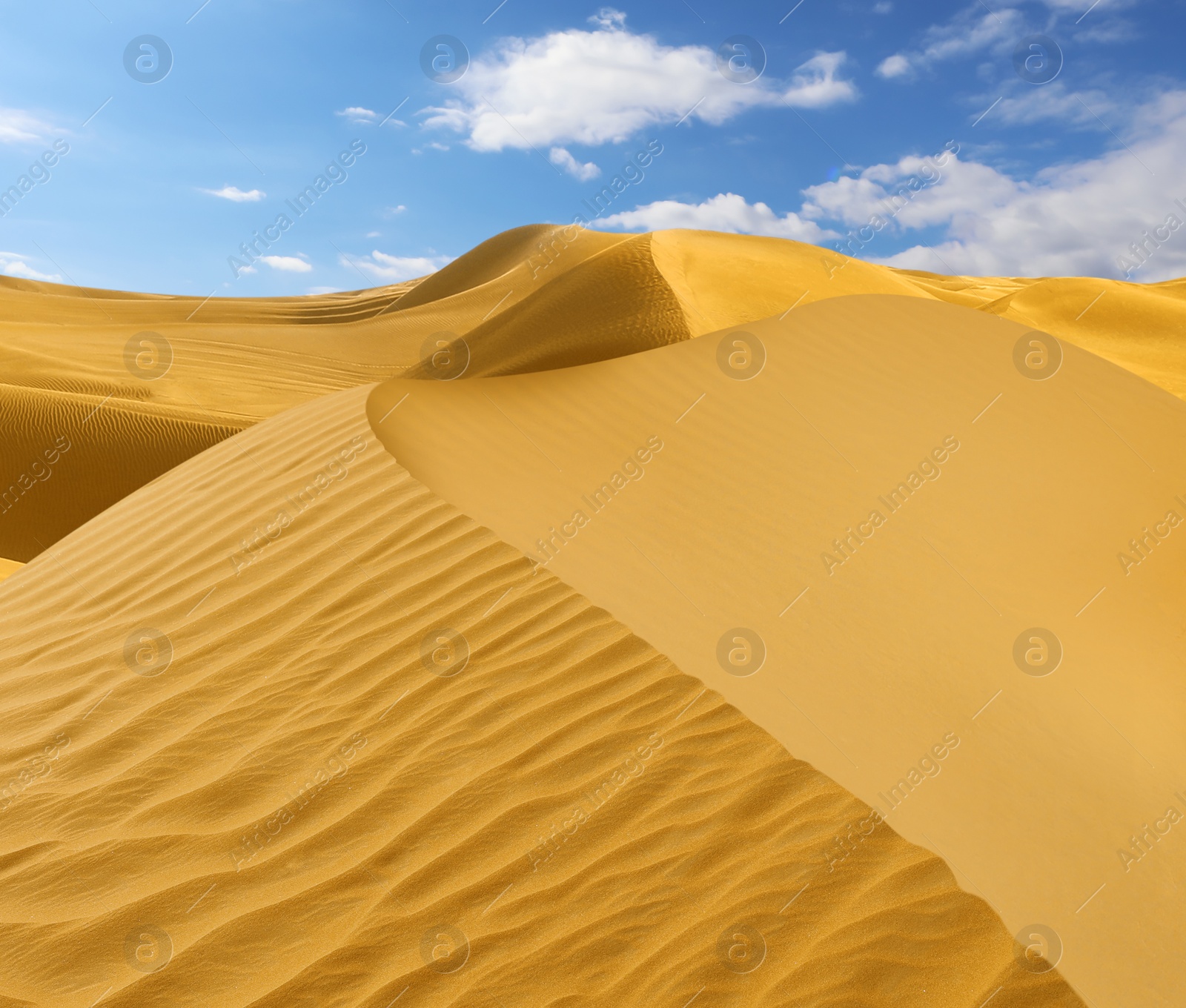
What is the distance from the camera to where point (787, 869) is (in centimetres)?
213

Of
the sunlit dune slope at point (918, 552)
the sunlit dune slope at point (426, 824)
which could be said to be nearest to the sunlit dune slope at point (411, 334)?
the sunlit dune slope at point (918, 552)

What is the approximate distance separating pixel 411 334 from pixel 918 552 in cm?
1768

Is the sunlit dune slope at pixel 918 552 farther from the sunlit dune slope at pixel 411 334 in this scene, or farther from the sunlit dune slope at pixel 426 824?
the sunlit dune slope at pixel 411 334

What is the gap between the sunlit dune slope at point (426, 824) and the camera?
1940 mm

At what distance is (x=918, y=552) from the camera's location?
12.3ft

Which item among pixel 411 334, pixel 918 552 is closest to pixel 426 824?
pixel 918 552

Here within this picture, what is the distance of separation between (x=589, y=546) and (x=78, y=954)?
2.14m

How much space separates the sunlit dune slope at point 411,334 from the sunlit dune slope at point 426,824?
3.06 meters

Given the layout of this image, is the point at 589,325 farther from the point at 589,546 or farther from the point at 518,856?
the point at 518,856

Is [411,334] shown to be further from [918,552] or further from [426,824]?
[426,824]

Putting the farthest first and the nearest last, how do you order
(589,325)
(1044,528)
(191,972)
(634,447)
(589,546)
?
(589,325), (634,447), (1044,528), (589,546), (191,972)

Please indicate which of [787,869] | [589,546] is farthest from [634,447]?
[787,869]

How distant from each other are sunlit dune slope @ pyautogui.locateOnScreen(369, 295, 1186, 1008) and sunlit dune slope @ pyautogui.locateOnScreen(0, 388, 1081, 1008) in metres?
0.23

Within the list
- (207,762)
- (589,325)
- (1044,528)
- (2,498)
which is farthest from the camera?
(2,498)
